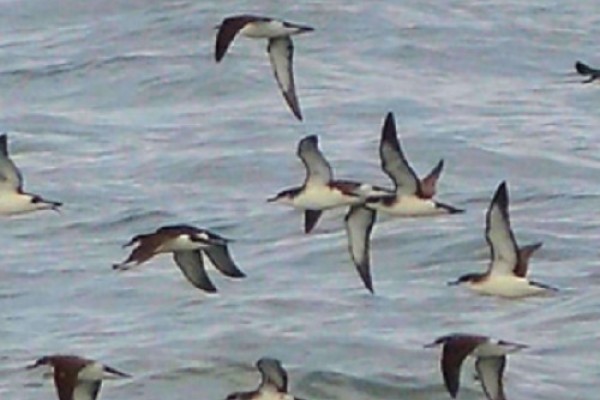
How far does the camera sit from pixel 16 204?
18.4 meters

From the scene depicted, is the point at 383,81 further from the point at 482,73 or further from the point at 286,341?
the point at 286,341

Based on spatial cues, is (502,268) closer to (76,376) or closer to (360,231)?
(360,231)

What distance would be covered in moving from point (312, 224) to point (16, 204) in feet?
6.59

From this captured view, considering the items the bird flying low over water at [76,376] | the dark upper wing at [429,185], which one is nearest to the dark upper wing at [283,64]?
the dark upper wing at [429,185]

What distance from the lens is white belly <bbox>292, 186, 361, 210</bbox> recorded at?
59.1ft

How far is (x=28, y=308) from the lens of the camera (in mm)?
24062

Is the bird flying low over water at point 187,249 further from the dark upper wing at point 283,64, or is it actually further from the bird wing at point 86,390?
the dark upper wing at point 283,64

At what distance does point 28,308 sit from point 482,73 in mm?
11230

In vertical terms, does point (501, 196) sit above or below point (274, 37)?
below

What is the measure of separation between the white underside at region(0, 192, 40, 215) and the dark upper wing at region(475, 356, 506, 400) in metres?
3.12

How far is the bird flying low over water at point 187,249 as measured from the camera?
680 inches

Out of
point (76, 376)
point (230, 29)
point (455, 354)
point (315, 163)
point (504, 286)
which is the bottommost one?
point (76, 376)

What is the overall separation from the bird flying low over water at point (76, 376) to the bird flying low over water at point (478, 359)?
2.15m

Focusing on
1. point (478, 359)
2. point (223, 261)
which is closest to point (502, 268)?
point (478, 359)
